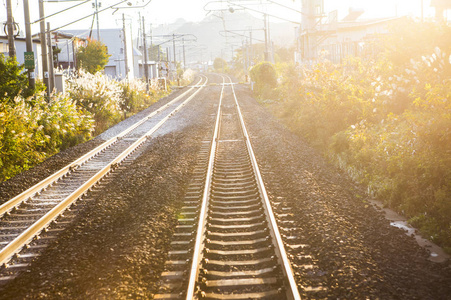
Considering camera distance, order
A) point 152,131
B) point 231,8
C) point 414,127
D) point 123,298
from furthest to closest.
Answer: point 231,8 → point 152,131 → point 414,127 → point 123,298

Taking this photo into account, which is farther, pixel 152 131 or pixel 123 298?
pixel 152 131

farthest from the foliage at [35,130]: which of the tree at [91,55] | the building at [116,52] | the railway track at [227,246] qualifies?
the building at [116,52]

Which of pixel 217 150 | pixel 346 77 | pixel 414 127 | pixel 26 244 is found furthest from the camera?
pixel 346 77

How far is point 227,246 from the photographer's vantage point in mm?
6660

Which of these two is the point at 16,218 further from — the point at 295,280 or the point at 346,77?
the point at 346,77

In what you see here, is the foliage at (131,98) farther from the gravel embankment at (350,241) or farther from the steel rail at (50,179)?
the gravel embankment at (350,241)

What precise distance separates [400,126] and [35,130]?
1064cm

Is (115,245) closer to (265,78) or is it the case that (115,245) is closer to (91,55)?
(265,78)

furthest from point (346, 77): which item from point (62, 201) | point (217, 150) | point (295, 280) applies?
point (295, 280)

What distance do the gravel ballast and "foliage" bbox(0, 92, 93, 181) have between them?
1.64m

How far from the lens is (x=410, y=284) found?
17.9ft

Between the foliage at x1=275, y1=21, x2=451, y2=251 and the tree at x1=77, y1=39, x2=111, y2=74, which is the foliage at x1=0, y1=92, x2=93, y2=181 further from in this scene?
the tree at x1=77, y1=39, x2=111, y2=74

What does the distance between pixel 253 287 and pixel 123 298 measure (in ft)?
4.80

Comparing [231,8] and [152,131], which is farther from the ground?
[231,8]
